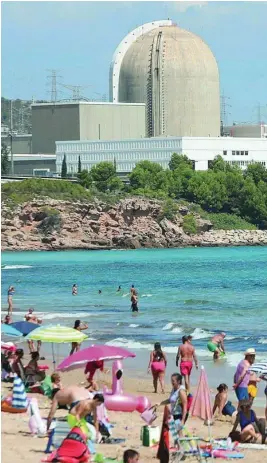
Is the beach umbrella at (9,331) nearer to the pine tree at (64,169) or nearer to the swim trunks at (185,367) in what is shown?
the swim trunks at (185,367)

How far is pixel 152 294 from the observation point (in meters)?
60.4

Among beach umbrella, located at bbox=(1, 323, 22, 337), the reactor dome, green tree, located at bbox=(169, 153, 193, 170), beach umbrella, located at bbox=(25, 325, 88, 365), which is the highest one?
the reactor dome

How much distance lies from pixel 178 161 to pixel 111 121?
15474mm

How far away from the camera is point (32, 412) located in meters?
19.8

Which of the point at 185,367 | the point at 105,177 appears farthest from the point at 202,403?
the point at 105,177

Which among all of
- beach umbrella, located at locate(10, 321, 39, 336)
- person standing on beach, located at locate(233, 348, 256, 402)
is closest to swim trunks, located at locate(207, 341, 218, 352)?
beach umbrella, located at locate(10, 321, 39, 336)

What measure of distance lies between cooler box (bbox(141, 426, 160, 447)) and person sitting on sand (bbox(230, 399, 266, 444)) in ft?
3.72

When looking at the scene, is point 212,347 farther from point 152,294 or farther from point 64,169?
point 64,169

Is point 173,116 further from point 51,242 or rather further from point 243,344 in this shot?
point 243,344

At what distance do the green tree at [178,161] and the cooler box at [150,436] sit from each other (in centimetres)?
11316

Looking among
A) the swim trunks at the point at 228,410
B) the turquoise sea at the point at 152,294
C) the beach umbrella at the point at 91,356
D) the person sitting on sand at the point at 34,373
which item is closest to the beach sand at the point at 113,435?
the swim trunks at the point at 228,410

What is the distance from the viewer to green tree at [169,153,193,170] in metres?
133

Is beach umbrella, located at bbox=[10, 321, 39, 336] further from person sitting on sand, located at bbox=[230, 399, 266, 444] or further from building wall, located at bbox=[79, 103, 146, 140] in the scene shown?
building wall, located at bbox=[79, 103, 146, 140]

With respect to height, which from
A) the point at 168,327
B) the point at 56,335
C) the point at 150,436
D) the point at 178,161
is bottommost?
the point at 168,327
